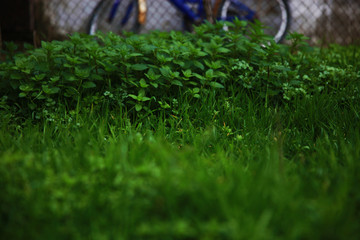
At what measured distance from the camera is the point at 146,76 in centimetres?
250

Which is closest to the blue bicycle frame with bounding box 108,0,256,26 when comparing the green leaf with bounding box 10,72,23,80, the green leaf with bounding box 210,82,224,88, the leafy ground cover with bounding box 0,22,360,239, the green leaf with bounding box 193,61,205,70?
the leafy ground cover with bounding box 0,22,360,239

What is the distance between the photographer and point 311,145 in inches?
79.4

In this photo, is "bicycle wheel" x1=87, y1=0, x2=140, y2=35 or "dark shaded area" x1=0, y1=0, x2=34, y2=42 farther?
"bicycle wheel" x1=87, y1=0, x2=140, y2=35

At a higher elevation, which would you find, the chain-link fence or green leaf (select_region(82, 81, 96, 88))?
the chain-link fence

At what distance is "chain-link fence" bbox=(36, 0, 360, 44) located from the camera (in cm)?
497

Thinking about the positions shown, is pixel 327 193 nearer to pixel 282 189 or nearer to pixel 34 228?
pixel 282 189

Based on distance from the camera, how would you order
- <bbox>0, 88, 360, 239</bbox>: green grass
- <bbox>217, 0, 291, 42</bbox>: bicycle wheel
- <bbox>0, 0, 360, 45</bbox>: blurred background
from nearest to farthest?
<bbox>0, 88, 360, 239</bbox>: green grass → <bbox>217, 0, 291, 42</bbox>: bicycle wheel → <bbox>0, 0, 360, 45</bbox>: blurred background

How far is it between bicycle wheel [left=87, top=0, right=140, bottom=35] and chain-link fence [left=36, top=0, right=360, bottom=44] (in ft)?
0.59

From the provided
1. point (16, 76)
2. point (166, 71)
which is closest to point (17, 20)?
point (16, 76)

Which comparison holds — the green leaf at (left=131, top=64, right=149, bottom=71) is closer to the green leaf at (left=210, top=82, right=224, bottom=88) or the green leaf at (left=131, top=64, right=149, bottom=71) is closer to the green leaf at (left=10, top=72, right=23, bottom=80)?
the green leaf at (left=210, top=82, right=224, bottom=88)

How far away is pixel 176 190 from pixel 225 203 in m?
0.20

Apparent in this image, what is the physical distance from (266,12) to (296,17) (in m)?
0.49

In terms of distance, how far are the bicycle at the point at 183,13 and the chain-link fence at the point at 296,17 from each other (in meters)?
0.14

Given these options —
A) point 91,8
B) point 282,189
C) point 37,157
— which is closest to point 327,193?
point 282,189
